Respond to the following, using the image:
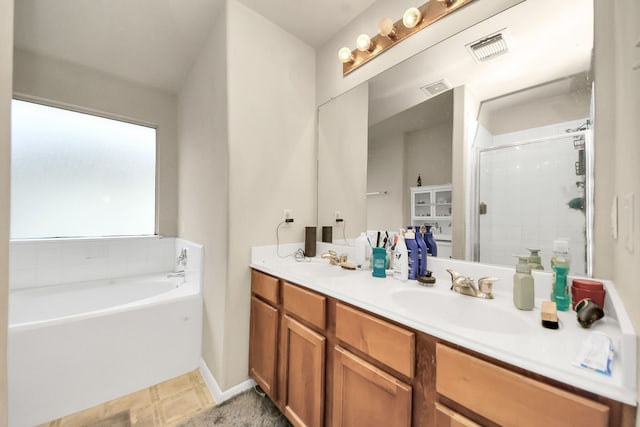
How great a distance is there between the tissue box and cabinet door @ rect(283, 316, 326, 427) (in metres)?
0.94

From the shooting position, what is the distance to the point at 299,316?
1.23 meters

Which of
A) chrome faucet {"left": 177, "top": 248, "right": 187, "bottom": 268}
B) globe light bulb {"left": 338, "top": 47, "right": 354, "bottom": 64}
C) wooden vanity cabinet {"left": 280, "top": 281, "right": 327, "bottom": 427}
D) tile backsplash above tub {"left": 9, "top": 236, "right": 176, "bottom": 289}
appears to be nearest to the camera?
wooden vanity cabinet {"left": 280, "top": 281, "right": 327, "bottom": 427}

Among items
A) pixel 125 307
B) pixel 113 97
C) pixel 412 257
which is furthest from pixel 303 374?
pixel 113 97

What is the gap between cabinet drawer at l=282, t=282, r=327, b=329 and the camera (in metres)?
1.10

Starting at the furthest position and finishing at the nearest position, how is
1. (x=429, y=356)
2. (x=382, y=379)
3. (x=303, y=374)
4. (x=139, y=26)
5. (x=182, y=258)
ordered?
(x=182, y=258), (x=139, y=26), (x=303, y=374), (x=382, y=379), (x=429, y=356)

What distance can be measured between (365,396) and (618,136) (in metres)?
1.21

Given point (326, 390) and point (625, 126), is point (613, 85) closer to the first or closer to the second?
point (625, 126)

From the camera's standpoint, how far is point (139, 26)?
1.80 metres

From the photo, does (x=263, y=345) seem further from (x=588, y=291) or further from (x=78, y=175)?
(x=78, y=175)

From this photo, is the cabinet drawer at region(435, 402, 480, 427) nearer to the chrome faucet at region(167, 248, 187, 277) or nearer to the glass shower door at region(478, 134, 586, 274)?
the glass shower door at region(478, 134, 586, 274)

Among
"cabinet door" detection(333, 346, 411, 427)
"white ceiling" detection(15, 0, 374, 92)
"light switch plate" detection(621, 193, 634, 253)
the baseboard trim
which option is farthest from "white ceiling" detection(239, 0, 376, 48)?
the baseboard trim

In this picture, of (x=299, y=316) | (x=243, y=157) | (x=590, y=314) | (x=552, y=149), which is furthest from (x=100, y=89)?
(x=590, y=314)

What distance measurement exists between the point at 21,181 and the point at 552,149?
3738 millimetres

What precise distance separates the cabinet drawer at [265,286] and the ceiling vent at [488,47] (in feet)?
5.15
